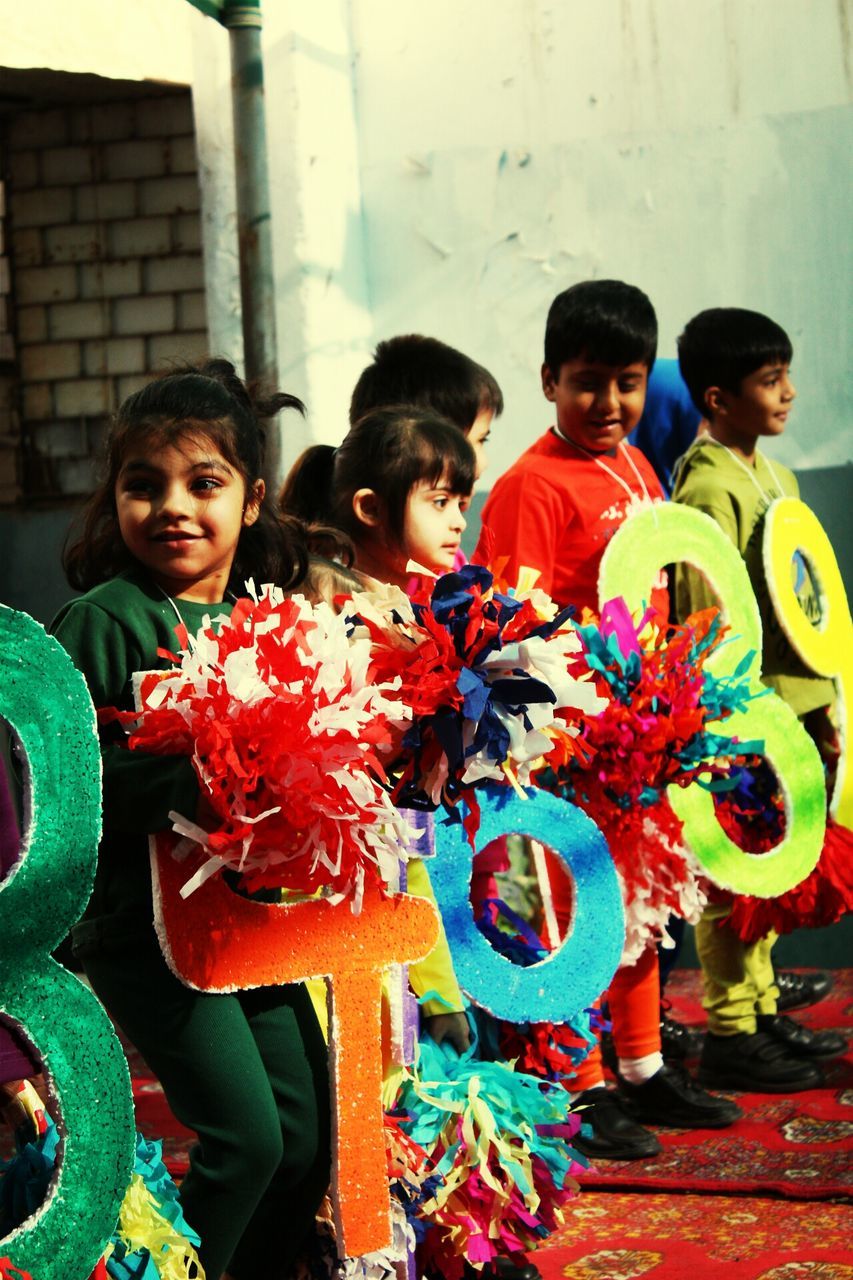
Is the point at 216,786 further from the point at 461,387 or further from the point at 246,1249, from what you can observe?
the point at 461,387

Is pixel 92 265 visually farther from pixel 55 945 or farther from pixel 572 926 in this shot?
pixel 55 945

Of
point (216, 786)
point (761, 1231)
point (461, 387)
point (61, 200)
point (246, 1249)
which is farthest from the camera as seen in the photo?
point (61, 200)

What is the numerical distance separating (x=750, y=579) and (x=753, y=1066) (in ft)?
3.81

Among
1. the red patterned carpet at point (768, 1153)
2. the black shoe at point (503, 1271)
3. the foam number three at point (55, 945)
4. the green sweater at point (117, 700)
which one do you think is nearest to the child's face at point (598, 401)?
the red patterned carpet at point (768, 1153)

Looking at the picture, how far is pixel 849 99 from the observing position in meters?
5.50

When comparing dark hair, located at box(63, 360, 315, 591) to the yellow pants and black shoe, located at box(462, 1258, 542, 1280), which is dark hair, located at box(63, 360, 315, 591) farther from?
the yellow pants

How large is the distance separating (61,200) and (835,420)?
9.56 ft

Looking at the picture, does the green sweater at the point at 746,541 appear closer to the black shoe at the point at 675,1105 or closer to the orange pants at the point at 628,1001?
the orange pants at the point at 628,1001

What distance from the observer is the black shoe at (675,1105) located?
392cm

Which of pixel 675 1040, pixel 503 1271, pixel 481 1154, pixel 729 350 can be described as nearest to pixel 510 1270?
pixel 503 1271

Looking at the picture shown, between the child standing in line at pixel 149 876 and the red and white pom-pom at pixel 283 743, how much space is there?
7cm

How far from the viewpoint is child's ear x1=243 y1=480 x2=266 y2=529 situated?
2688 mm

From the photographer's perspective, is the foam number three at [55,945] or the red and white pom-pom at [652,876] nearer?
the foam number three at [55,945]

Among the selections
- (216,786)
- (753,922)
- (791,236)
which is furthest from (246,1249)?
(791,236)
